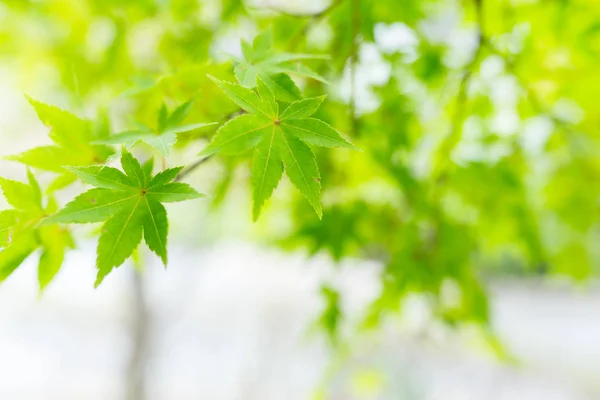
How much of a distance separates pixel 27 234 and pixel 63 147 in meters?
0.08

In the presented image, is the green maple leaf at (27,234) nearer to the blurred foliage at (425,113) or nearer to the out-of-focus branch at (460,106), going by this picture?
the blurred foliage at (425,113)

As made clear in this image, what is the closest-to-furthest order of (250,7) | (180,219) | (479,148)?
1. (250,7)
2. (479,148)
3. (180,219)

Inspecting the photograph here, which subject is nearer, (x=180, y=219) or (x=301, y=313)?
(x=180, y=219)

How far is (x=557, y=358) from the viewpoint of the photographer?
3393mm

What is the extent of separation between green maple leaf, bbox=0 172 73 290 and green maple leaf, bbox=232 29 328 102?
0.18 m

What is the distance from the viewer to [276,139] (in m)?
0.34

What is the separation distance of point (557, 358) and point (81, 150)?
3747 mm

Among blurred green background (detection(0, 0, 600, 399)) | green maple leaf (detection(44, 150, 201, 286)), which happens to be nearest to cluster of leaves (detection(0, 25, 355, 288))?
green maple leaf (detection(44, 150, 201, 286))

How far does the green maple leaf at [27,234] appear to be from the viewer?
1.19 feet

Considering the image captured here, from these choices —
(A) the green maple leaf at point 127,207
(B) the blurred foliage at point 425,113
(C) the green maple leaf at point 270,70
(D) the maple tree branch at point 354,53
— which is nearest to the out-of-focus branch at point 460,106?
(B) the blurred foliage at point 425,113

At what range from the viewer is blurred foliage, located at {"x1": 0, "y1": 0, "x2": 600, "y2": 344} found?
2.03ft

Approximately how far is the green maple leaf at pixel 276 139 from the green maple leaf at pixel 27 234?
159 millimetres

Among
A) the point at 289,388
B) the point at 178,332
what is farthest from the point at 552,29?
the point at 178,332

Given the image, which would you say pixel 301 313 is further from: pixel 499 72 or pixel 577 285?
pixel 499 72
